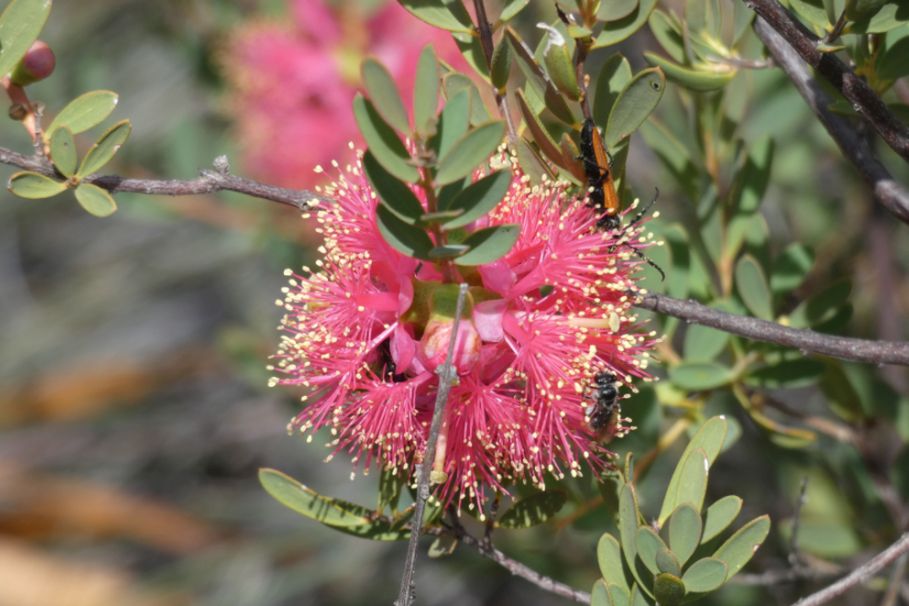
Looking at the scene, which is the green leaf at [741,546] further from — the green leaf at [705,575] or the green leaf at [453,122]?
the green leaf at [453,122]

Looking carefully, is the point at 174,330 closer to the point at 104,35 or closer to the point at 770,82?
the point at 104,35

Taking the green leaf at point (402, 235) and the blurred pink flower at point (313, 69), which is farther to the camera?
the blurred pink flower at point (313, 69)

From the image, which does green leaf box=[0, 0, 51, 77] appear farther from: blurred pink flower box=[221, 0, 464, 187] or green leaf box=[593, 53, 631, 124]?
blurred pink flower box=[221, 0, 464, 187]

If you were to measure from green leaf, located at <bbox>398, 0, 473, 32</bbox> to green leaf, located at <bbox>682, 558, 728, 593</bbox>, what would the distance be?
57 centimetres

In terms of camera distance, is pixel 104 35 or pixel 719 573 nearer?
pixel 719 573

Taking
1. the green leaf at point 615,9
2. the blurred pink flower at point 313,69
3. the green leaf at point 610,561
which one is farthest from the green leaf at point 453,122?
the blurred pink flower at point 313,69

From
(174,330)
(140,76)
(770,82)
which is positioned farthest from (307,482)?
(770,82)

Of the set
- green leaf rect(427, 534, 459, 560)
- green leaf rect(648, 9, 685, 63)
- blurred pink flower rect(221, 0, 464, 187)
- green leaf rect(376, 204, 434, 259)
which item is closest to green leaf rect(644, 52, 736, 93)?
green leaf rect(648, 9, 685, 63)

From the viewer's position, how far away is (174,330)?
4.20m

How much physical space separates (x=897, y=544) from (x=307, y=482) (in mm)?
2569

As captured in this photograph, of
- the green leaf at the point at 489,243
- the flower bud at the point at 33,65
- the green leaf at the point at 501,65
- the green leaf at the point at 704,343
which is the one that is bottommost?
the green leaf at the point at 704,343

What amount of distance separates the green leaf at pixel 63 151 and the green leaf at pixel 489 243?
41 centimetres

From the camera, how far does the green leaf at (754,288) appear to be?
4.32ft

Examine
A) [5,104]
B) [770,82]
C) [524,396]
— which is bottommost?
[524,396]
